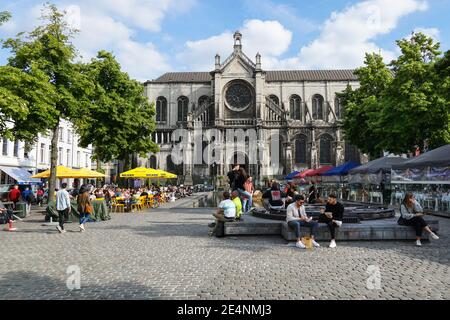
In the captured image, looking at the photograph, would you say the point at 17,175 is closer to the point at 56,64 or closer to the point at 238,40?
the point at 56,64

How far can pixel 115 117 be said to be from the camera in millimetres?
28359

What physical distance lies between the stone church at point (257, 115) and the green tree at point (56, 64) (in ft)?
120

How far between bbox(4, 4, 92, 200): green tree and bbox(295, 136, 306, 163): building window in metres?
43.0

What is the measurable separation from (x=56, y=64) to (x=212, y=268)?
51.4 ft

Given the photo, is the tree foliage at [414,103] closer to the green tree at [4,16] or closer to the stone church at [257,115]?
the green tree at [4,16]

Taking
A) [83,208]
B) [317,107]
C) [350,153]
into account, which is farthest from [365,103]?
[317,107]

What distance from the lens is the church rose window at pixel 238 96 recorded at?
5931 centimetres

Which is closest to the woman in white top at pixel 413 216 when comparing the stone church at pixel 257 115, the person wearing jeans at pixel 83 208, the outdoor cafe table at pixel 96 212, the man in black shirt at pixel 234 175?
the man in black shirt at pixel 234 175

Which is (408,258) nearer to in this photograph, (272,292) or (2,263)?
(272,292)

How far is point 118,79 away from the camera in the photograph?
1215 inches

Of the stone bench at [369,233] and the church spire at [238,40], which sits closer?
the stone bench at [369,233]

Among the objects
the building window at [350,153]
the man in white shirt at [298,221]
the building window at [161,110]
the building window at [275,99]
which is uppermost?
the building window at [275,99]

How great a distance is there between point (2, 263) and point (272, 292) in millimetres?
5776

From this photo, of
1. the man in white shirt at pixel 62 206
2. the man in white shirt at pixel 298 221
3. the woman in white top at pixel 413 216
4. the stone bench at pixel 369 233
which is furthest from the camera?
the man in white shirt at pixel 62 206
